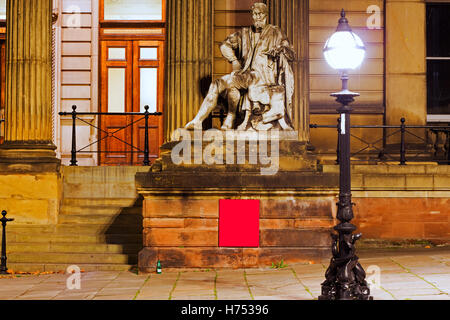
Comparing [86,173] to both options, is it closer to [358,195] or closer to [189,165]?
[189,165]

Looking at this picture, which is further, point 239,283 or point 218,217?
point 218,217

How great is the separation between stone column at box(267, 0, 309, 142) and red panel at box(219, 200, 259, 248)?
10.6 feet

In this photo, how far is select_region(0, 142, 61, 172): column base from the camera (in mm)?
14070

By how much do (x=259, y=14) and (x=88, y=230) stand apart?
493cm

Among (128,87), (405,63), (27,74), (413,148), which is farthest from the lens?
(128,87)

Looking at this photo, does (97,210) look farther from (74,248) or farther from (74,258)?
(74,258)

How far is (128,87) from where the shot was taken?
57.4 feet

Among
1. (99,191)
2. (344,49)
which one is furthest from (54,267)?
(344,49)

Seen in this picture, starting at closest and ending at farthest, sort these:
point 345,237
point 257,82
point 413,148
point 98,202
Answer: point 345,237 < point 257,82 < point 98,202 < point 413,148

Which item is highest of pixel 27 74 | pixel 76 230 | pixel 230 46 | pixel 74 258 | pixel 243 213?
pixel 230 46

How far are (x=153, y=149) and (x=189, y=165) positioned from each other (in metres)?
5.51

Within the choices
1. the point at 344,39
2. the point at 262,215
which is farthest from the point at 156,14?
the point at 344,39

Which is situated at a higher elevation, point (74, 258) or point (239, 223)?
point (239, 223)

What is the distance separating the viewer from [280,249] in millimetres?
11625
